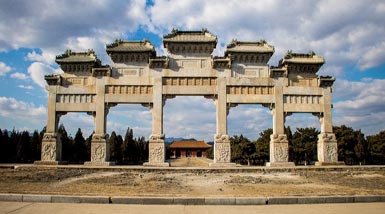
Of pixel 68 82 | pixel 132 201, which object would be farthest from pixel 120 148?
pixel 132 201

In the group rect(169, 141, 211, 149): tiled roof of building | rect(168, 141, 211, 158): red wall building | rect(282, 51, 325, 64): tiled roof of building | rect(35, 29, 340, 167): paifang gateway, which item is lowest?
rect(168, 141, 211, 158): red wall building

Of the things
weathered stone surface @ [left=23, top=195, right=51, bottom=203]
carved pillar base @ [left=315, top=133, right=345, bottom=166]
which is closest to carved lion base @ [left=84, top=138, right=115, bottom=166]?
weathered stone surface @ [left=23, top=195, right=51, bottom=203]

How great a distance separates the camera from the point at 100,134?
69.7ft

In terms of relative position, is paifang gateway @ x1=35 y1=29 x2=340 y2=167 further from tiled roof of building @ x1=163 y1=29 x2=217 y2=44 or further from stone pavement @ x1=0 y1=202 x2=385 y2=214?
stone pavement @ x1=0 y1=202 x2=385 y2=214

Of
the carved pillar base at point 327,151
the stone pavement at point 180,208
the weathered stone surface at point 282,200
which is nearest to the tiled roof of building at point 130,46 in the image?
the carved pillar base at point 327,151

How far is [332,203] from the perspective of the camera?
772 centimetres

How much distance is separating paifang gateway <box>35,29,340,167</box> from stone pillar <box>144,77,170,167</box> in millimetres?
67

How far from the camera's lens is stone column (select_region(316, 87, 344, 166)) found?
21266 mm

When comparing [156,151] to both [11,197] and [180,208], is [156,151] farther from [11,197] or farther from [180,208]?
[180,208]

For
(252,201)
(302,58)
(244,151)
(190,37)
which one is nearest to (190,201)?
(252,201)

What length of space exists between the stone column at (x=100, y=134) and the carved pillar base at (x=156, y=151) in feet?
9.53

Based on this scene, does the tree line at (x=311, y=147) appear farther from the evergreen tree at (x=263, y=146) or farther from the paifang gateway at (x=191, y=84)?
the paifang gateway at (x=191, y=84)

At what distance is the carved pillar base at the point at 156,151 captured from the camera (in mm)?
20594

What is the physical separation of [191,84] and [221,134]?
3.95 metres
